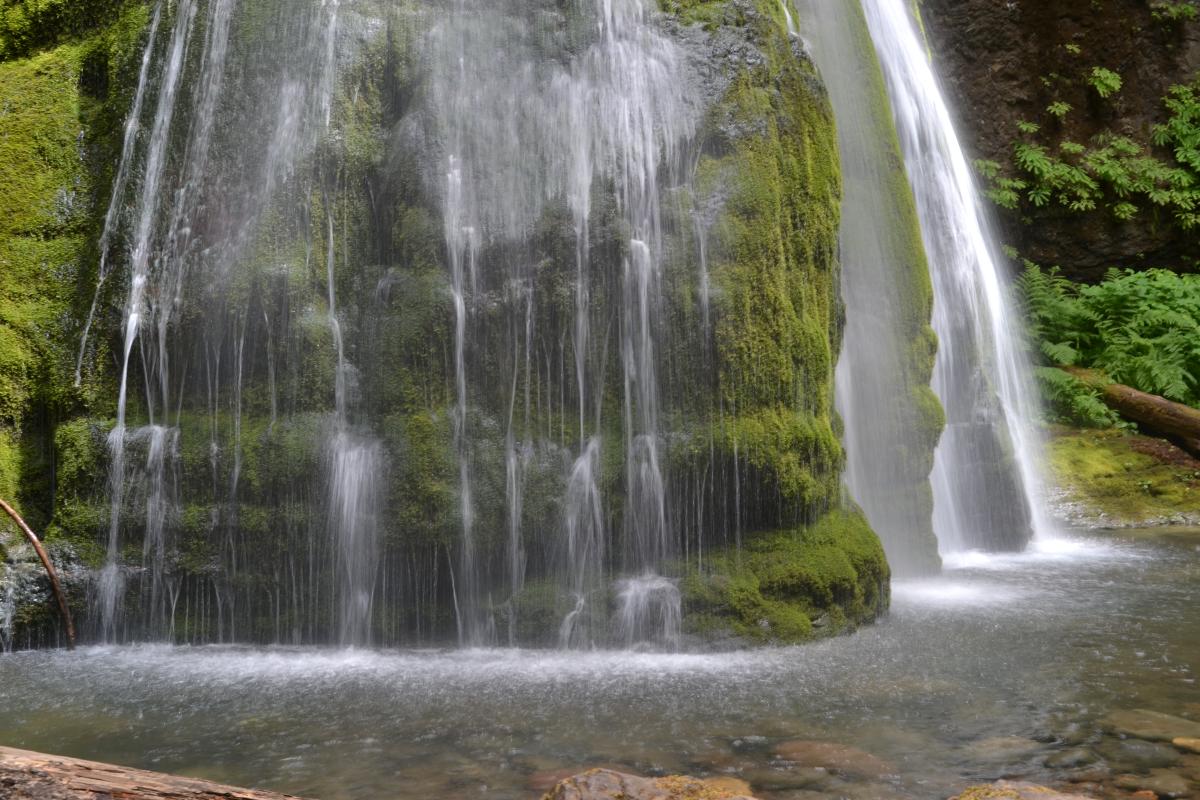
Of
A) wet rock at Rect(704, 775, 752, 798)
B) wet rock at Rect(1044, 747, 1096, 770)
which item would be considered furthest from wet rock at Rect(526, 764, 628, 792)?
wet rock at Rect(1044, 747, 1096, 770)

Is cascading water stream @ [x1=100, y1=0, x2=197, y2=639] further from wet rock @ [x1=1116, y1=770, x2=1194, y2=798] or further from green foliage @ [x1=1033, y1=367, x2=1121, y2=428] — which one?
green foliage @ [x1=1033, y1=367, x2=1121, y2=428]

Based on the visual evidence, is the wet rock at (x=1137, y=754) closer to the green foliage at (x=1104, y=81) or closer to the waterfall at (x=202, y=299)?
the waterfall at (x=202, y=299)

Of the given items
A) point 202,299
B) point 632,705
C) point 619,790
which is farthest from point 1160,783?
point 202,299

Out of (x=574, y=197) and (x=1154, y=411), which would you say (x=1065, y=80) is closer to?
(x=1154, y=411)

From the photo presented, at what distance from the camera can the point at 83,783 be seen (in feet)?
7.31

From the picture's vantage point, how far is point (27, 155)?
7430 mm

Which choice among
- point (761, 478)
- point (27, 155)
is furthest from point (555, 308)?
point (27, 155)

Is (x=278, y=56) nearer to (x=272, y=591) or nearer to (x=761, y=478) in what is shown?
(x=272, y=591)

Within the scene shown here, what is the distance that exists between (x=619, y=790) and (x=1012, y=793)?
1192mm

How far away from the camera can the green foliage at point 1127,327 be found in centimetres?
1241

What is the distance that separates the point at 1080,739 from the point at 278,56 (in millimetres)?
6275

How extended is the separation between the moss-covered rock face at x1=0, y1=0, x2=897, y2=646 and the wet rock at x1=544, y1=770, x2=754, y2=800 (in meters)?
2.68

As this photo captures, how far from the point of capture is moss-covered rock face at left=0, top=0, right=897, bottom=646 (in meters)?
6.11

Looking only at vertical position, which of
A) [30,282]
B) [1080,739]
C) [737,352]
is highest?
[30,282]
